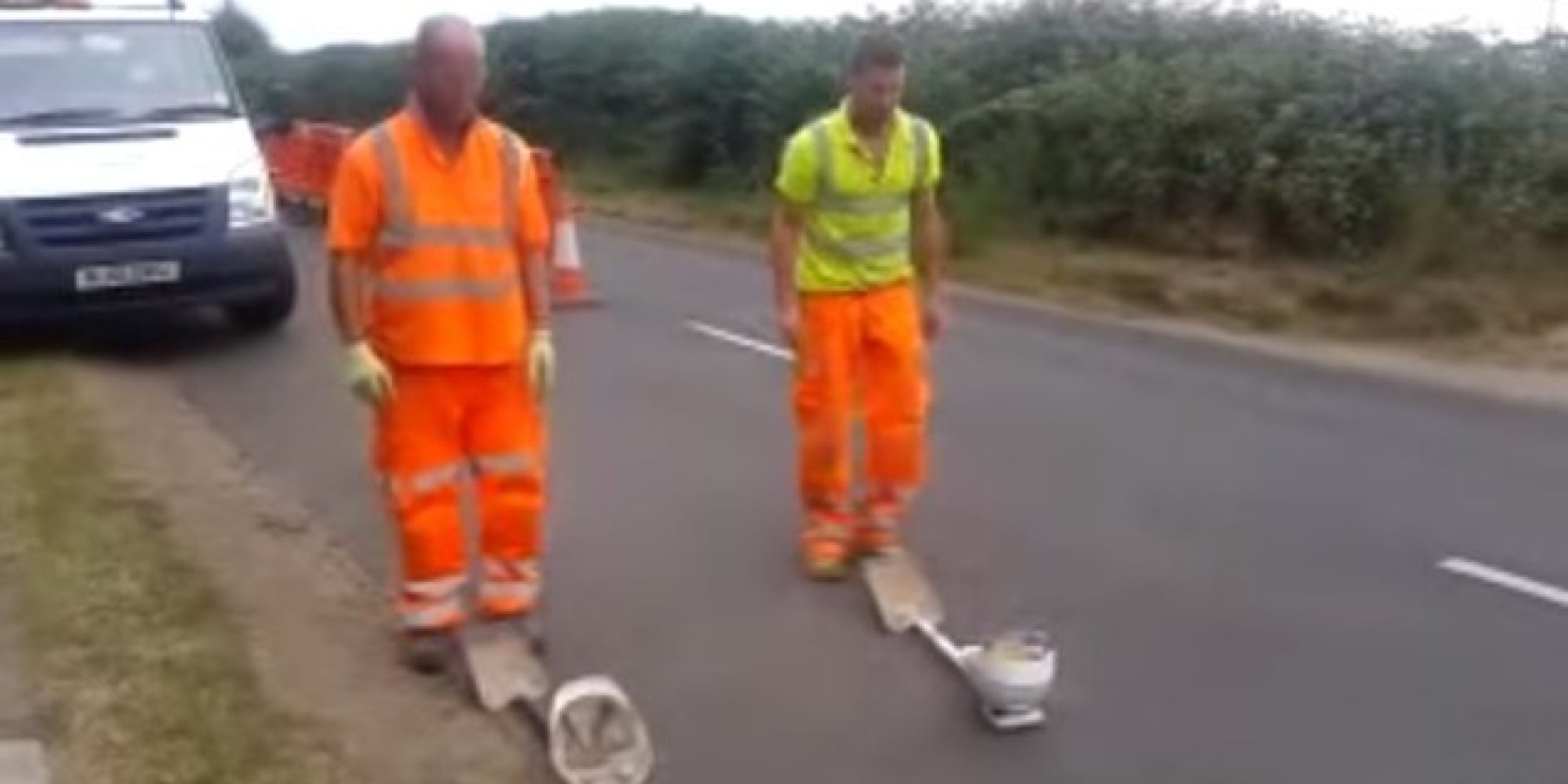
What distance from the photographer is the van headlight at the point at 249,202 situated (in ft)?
40.0

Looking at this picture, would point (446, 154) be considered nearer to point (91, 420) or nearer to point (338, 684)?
point (338, 684)

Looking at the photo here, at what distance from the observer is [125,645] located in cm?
623

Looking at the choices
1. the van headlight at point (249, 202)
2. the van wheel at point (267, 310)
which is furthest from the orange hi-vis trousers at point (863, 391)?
the van wheel at point (267, 310)

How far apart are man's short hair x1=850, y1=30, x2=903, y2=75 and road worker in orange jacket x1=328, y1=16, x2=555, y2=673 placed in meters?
1.21

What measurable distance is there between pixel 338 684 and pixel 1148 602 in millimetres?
2551

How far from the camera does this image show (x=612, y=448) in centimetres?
948

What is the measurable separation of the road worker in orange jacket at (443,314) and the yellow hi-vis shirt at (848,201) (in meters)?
1.08

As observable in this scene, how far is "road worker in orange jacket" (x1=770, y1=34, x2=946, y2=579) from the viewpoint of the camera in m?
6.83

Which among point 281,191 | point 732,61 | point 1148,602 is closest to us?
point 1148,602

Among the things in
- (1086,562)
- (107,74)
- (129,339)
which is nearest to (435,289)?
(1086,562)

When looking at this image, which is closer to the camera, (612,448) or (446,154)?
(446,154)

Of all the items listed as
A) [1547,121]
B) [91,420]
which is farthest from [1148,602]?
[1547,121]

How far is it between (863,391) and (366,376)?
183cm

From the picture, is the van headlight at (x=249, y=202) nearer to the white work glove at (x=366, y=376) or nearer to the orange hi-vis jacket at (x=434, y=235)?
the orange hi-vis jacket at (x=434, y=235)
